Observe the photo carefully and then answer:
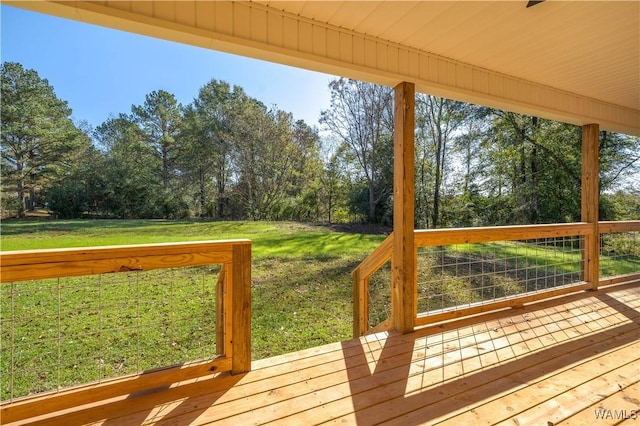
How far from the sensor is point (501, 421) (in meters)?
1.55

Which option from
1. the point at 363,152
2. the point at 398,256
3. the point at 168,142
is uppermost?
the point at 168,142

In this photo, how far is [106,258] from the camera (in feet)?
5.21

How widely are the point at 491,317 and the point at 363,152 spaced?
408 inches

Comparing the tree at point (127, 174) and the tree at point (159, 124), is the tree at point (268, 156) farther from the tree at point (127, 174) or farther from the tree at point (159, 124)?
the tree at point (127, 174)

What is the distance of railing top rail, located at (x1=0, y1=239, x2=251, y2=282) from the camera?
1.40 meters

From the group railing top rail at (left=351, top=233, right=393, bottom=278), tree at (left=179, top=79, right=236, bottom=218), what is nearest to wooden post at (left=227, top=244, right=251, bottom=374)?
railing top rail at (left=351, top=233, right=393, bottom=278)

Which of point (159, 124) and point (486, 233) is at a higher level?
point (159, 124)

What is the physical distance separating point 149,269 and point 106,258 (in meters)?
0.21

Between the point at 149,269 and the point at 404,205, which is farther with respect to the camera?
the point at 404,205

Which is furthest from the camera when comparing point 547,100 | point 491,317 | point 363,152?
point 363,152

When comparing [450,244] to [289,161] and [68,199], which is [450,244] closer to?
[289,161]

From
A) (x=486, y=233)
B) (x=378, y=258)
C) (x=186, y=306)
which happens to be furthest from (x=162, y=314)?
(x=486, y=233)

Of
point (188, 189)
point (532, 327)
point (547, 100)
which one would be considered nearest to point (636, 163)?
point (547, 100)

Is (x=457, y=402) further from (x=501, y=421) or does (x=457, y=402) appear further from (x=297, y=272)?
(x=297, y=272)
